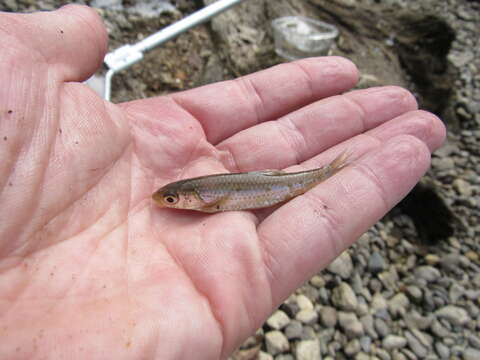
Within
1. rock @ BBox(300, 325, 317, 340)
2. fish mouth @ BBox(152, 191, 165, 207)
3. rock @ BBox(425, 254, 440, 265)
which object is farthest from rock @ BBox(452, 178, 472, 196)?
fish mouth @ BBox(152, 191, 165, 207)

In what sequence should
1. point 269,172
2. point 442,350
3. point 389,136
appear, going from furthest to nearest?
point 442,350 < point 389,136 < point 269,172

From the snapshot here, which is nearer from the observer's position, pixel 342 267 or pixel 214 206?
pixel 214 206

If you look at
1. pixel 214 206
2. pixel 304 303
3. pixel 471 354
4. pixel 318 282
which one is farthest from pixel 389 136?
pixel 471 354

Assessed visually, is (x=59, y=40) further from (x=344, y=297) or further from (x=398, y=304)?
(x=398, y=304)

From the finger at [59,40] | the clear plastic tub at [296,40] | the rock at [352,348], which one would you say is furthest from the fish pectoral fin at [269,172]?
the clear plastic tub at [296,40]

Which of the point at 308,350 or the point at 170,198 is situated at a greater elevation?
the point at 170,198

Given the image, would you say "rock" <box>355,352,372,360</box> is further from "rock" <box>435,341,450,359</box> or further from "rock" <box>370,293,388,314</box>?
"rock" <box>435,341,450,359</box>

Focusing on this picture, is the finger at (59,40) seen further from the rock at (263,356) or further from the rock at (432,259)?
the rock at (432,259)
